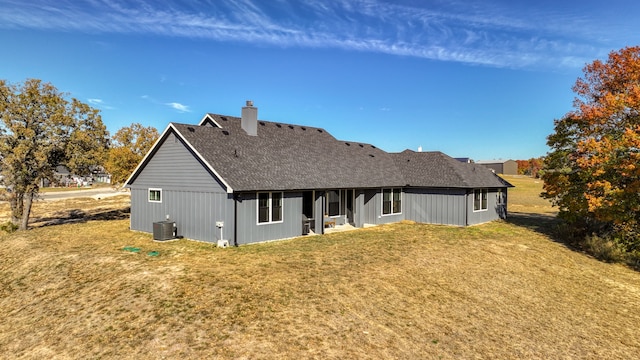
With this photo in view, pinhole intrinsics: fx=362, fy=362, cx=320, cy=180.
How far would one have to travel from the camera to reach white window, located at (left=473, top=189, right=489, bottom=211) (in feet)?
91.0

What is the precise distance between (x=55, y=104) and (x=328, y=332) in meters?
25.8

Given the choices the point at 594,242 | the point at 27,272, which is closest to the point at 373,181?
the point at 594,242

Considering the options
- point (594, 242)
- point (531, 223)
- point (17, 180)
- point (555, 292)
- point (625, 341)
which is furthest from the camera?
point (531, 223)

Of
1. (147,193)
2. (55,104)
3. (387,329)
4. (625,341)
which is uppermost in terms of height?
(55,104)

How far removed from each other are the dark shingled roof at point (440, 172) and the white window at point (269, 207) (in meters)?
12.5

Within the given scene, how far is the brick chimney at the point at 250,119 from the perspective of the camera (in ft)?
76.9

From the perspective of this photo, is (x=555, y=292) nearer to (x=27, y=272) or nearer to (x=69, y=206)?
(x=27, y=272)

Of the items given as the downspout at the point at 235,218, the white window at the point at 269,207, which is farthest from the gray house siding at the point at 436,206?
the downspout at the point at 235,218

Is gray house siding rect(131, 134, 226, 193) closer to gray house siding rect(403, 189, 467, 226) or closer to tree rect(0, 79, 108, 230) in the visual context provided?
tree rect(0, 79, 108, 230)

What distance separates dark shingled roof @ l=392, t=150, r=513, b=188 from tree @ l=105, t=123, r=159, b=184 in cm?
2207

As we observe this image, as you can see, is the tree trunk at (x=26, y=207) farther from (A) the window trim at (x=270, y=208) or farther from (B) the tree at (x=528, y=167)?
(B) the tree at (x=528, y=167)

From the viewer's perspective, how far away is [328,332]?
926 cm

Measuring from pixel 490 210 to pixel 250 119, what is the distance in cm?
2070

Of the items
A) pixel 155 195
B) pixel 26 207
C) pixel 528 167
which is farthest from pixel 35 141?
pixel 528 167
